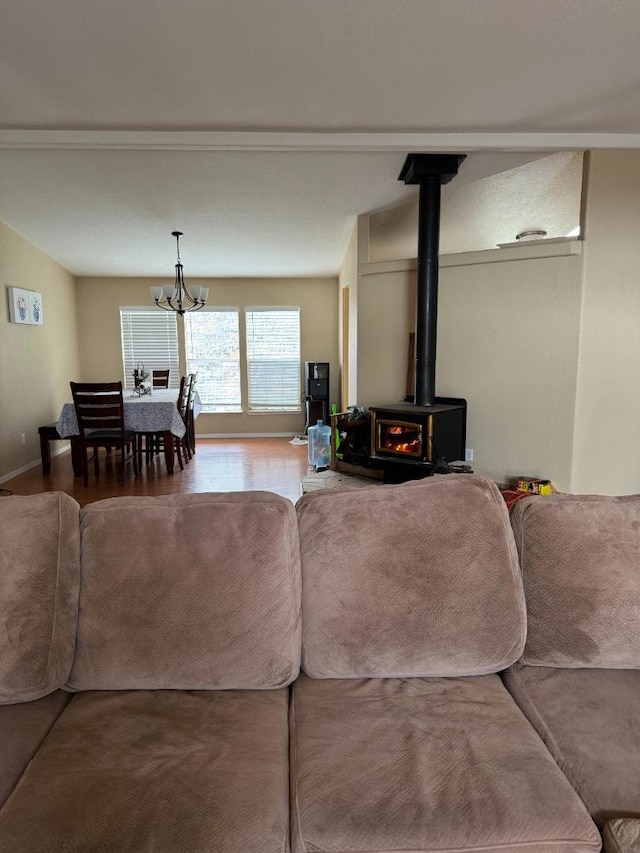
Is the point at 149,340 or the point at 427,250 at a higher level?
the point at 427,250

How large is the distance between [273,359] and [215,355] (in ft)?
2.95

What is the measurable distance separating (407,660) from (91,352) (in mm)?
7503

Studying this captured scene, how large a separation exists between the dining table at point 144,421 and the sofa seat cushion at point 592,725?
4579 millimetres

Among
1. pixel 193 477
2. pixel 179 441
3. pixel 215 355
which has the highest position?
pixel 215 355

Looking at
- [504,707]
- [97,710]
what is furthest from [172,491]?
[504,707]

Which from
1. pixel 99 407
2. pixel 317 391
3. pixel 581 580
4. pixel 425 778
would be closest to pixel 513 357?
pixel 581 580

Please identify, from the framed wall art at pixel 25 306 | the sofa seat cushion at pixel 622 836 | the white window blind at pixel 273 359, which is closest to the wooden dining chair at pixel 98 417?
the framed wall art at pixel 25 306

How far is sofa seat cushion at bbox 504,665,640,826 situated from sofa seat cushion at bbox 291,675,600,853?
42mm

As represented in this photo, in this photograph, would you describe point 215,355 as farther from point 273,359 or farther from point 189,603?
point 189,603

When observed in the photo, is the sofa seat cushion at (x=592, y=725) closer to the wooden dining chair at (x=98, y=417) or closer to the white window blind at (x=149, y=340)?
the wooden dining chair at (x=98, y=417)

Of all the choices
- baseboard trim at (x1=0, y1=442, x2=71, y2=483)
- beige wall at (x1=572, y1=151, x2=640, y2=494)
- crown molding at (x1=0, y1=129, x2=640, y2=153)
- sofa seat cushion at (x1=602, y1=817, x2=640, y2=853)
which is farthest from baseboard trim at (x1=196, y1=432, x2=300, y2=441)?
sofa seat cushion at (x1=602, y1=817, x2=640, y2=853)

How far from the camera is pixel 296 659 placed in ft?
4.20

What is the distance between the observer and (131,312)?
7617mm

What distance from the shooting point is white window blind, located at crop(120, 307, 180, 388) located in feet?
A: 25.0
